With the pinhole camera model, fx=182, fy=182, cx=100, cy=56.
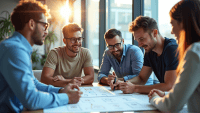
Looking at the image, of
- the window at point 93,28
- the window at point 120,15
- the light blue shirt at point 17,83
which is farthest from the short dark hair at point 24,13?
the window at point 93,28

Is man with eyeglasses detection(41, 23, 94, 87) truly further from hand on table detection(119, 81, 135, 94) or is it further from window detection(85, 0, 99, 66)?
window detection(85, 0, 99, 66)

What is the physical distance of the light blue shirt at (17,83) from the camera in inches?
38.3

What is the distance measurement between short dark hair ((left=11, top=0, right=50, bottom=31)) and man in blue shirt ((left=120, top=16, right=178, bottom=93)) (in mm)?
876

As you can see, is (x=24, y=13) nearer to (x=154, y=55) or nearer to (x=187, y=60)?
(x=187, y=60)

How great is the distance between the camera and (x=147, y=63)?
189 cm

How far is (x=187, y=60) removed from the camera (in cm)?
82

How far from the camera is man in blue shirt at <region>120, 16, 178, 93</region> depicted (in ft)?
4.98

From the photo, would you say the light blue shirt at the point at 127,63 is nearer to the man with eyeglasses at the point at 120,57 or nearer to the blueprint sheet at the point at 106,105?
the man with eyeglasses at the point at 120,57

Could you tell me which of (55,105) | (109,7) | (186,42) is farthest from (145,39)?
(109,7)

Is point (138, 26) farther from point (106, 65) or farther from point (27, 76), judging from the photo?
point (27, 76)

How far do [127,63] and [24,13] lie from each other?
4.70ft

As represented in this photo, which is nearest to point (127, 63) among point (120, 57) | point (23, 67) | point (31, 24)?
point (120, 57)

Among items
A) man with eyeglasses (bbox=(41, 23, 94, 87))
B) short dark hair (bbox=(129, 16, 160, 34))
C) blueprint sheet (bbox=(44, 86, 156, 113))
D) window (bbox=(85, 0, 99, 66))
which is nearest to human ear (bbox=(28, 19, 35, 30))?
blueprint sheet (bbox=(44, 86, 156, 113))

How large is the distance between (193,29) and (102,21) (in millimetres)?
3358
